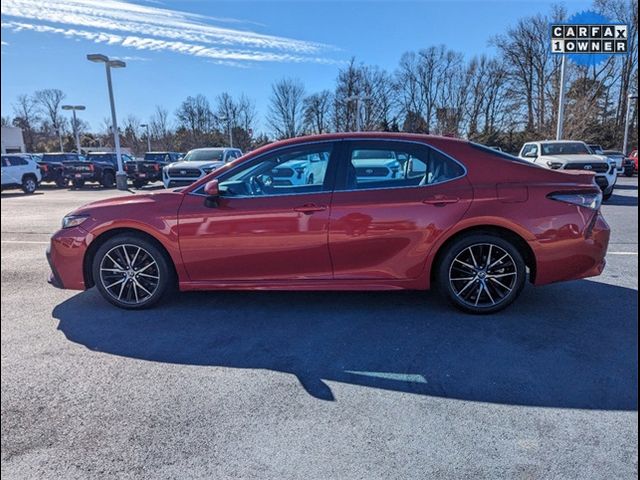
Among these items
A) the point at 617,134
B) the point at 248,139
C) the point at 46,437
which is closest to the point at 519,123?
the point at 617,134

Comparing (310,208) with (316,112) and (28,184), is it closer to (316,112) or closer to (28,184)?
(28,184)

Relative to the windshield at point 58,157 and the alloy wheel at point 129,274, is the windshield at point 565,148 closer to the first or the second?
the alloy wheel at point 129,274

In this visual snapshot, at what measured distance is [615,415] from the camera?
2.39 meters

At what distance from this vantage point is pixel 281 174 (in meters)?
3.93

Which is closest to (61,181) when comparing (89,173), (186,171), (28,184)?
(89,173)

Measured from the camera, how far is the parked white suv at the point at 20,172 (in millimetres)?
18469

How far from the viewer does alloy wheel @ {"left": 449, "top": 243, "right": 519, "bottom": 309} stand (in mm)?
3762

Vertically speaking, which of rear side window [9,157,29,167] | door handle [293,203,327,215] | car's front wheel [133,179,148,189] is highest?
rear side window [9,157,29,167]

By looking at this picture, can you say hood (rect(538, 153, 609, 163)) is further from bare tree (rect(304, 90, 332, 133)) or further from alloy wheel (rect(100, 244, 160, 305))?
bare tree (rect(304, 90, 332, 133))

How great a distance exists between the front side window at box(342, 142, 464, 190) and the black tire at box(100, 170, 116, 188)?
71.9 feet

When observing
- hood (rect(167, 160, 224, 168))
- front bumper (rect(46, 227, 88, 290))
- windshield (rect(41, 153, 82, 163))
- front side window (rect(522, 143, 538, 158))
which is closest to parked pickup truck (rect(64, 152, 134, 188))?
windshield (rect(41, 153, 82, 163))

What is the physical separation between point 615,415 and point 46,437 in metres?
3.10

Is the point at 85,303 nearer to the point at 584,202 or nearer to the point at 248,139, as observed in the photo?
the point at 584,202

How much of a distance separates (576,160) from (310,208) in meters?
11.7
